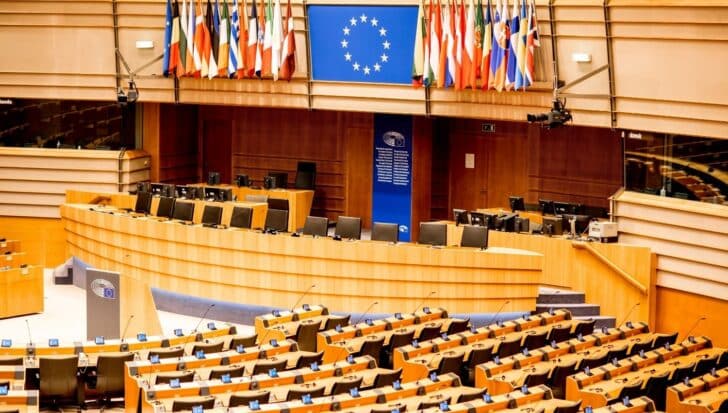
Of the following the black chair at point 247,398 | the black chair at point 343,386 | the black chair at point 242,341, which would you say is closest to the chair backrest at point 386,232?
the black chair at point 242,341

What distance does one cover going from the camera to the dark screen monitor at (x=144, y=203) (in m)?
23.0

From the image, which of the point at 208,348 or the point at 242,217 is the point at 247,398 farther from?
the point at 242,217

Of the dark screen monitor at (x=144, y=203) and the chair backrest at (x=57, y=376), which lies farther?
the dark screen monitor at (x=144, y=203)

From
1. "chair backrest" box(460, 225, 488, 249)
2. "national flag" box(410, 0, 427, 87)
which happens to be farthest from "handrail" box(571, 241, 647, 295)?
"national flag" box(410, 0, 427, 87)

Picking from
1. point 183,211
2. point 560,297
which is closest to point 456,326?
point 560,297

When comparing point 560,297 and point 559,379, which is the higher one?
point 560,297

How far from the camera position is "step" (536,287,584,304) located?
2084 centimetres

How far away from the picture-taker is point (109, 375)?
15.5 m

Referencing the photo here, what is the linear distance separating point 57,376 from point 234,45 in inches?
409

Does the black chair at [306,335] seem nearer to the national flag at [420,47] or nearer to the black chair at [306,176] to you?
the national flag at [420,47]

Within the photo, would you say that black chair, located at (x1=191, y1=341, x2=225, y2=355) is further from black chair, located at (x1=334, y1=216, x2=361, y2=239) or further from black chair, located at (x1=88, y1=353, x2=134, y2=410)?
black chair, located at (x1=334, y1=216, x2=361, y2=239)

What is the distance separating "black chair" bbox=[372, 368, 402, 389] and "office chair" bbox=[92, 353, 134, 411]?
312 cm

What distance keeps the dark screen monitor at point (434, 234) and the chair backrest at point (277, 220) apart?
246 cm

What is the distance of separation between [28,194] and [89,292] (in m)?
8.23
